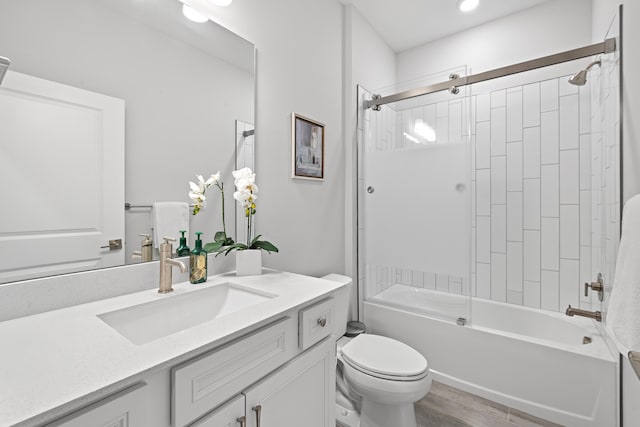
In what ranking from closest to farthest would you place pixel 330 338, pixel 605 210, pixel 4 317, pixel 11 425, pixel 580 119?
pixel 11 425 < pixel 4 317 < pixel 330 338 < pixel 605 210 < pixel 580 119

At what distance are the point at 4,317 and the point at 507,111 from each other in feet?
9.95

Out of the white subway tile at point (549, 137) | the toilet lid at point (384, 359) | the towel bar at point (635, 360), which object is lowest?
the toilet lid at point (384, 359)

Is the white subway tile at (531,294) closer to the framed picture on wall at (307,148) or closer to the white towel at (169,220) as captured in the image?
the framed picture on wall at (307,148)

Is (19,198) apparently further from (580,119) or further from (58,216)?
→ (580,119)

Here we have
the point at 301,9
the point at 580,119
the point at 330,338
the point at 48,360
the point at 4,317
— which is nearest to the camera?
the point at 48,360

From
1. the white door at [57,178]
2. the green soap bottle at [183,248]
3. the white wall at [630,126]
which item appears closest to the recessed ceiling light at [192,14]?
the white door at [57,178]

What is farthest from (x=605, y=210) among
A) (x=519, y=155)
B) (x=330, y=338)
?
(x=330, y=338)

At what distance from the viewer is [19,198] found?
80 centimetres

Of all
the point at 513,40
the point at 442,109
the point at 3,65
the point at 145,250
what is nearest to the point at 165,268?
the point at 145,250

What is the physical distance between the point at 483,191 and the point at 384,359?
5.61 feet

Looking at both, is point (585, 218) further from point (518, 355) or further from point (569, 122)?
point (518, 355)

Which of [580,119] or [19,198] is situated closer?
[19,198]

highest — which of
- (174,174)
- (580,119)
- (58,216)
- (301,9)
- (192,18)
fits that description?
(301,9)

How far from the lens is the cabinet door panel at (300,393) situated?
2.73 ft
